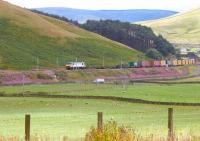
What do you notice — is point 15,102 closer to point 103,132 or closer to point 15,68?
point 103,132

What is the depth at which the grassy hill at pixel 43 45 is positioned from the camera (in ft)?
499

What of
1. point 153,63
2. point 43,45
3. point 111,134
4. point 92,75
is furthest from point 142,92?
point 43,45

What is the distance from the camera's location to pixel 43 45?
555ft

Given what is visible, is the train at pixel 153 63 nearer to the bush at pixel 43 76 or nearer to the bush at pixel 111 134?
the bush at pixel 43 76

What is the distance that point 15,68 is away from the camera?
449 ft

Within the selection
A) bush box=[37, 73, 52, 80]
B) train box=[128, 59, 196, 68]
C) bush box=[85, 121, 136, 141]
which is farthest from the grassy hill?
bush box=[85, 121, 136, 141]

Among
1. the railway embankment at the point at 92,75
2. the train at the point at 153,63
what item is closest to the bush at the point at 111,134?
the railway embankment at the point at 92,75

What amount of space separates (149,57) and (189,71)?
3954 cm

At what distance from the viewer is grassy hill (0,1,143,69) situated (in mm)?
152212

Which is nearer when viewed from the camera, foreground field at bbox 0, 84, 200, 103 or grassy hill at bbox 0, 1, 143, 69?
foreground field at bbox 0, 84, 200, 103

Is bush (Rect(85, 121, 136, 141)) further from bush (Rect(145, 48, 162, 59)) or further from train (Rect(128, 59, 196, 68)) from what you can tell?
bush (Rect(145, 48, 162, 59))

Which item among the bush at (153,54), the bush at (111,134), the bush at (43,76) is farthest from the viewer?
the bush at (153,54)

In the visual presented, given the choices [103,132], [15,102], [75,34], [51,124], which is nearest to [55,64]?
[75,34]

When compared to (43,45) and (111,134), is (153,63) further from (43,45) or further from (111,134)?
(111,134)
